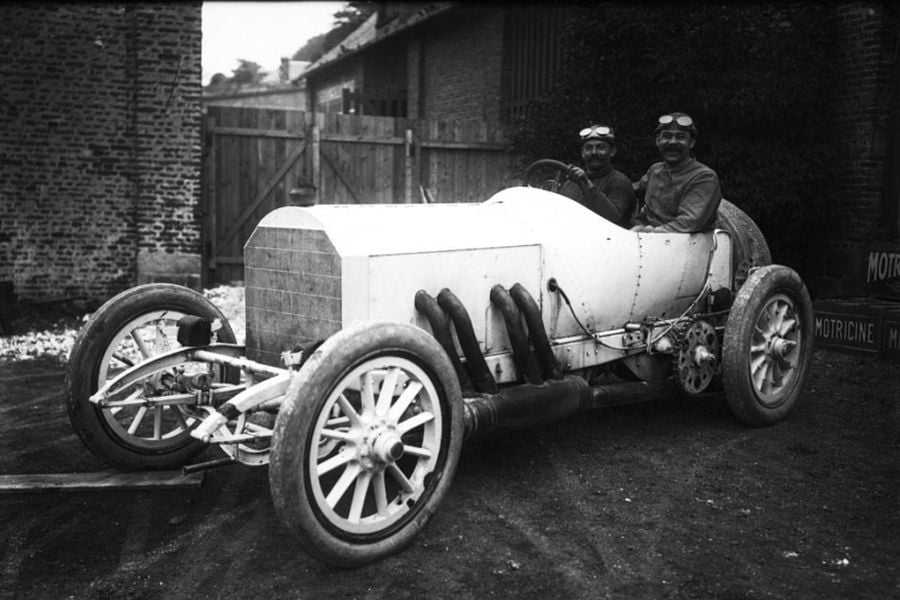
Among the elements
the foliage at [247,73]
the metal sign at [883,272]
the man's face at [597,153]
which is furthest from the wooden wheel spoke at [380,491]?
the foliage at [247,73]

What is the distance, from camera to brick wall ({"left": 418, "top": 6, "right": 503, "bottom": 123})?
16.2 meters

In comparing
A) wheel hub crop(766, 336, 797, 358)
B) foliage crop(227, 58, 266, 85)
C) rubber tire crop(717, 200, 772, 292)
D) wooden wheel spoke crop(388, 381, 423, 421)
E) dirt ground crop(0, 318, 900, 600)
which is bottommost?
dirt ground crop(0, 318, 900, 600)

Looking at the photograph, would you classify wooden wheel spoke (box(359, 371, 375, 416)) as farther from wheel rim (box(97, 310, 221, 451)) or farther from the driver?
the driver

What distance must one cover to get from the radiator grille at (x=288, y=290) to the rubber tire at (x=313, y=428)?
2.14 ft

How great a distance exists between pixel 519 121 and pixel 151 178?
4.37 meters

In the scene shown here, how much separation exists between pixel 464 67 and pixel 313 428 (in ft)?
48.0

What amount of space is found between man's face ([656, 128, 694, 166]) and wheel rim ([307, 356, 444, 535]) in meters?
2.85

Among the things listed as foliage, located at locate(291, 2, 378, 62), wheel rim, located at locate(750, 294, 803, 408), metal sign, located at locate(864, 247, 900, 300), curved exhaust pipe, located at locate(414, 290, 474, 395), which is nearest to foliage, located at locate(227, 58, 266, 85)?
foliage, located at locate(291, 2, 378, 62)

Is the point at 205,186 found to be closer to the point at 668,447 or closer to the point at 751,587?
the point at 668,447

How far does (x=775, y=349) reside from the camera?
5582mm

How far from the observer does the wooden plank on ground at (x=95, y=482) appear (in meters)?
4.38

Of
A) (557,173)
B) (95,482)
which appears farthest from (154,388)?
(557,173)

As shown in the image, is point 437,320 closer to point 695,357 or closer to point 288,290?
point 288,290

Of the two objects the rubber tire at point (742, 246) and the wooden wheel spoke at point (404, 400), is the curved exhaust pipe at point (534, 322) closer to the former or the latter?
the wooden wheel spoke at point (404, 400)
